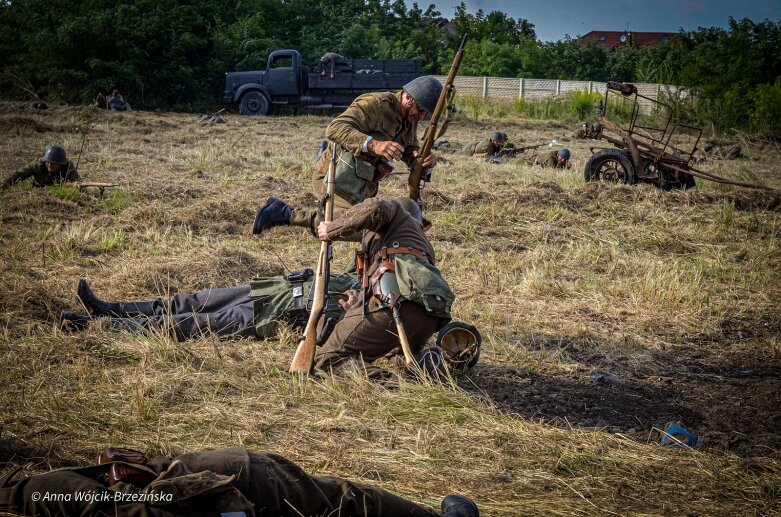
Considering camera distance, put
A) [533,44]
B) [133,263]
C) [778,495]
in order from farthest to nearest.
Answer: [533,44] → [133,263] → [778,495]

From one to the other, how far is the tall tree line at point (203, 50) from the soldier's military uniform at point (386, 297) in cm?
2077

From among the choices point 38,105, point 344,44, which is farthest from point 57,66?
point 344,44

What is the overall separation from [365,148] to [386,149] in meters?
0.19

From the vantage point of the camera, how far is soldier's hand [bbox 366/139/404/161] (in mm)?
6430

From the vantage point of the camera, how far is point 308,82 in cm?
2595

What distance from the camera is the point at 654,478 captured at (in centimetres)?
398

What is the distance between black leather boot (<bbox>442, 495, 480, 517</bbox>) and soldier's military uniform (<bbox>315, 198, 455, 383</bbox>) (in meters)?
1.62

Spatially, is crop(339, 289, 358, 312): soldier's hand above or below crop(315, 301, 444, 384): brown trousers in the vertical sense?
above

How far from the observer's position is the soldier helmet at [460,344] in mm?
5336

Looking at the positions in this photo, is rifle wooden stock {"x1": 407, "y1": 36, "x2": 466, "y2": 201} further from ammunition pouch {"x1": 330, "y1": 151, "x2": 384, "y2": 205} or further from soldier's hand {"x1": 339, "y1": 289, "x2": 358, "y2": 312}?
soldier's hand {"x1": 339, "y1": 289, "x2": 358, "y2": 312}

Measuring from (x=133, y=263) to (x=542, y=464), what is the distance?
4852 mm

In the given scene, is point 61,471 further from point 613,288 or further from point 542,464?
point 613,288

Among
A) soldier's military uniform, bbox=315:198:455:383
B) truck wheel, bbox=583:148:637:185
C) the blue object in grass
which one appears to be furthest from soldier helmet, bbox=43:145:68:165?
the blue object in grass

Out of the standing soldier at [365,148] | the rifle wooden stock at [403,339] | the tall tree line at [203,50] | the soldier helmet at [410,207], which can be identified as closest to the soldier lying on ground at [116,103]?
the tall tree line at [203,50]
